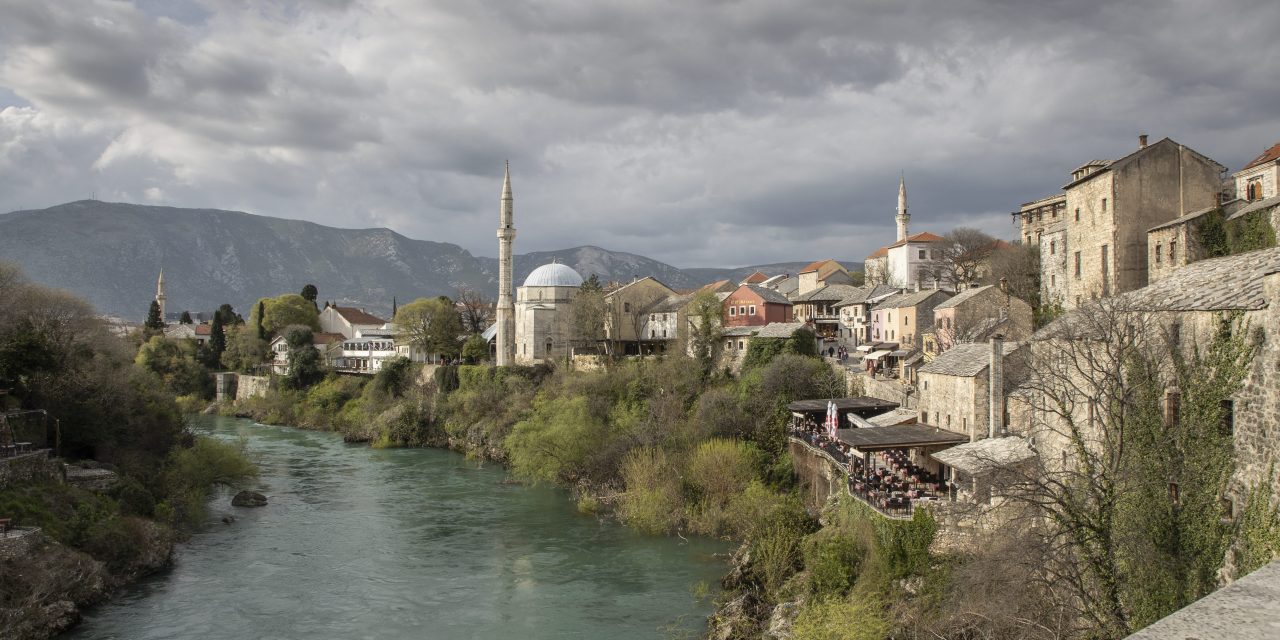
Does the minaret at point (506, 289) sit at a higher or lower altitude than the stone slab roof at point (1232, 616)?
higher

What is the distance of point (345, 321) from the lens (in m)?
89.7

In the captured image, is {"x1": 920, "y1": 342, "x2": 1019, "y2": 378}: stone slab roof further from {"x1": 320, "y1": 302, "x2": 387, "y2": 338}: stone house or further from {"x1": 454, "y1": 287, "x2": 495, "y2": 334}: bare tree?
{"x1": 320, "y1": 302, "x2": 387, "y2": 338}: stone house

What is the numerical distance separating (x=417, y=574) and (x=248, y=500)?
13709 millimetres

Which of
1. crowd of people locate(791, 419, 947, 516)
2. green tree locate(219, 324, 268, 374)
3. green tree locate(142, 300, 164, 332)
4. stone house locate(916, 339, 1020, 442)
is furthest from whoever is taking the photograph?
green tree locate(142, 300, 164, 332)

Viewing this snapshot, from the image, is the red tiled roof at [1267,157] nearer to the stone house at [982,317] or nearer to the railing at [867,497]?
the stone house at [982,317]

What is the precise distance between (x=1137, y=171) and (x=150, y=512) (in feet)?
120

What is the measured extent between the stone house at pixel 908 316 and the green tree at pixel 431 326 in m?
36.0

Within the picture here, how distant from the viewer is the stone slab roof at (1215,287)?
485 inches

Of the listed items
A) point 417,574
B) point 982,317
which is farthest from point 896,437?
point 417,574

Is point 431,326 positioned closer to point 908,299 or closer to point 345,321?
point 345,321

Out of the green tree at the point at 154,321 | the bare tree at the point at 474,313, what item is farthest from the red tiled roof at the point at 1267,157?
the green tree at the point at 154,321

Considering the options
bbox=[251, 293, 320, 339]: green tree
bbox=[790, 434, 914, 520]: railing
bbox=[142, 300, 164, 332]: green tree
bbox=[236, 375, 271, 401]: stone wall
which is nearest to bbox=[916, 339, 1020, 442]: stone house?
bbox=[790, 434, 914, 520]: railing

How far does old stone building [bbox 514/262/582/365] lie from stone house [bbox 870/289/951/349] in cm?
2290

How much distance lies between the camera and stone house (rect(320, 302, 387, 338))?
88750 mm
